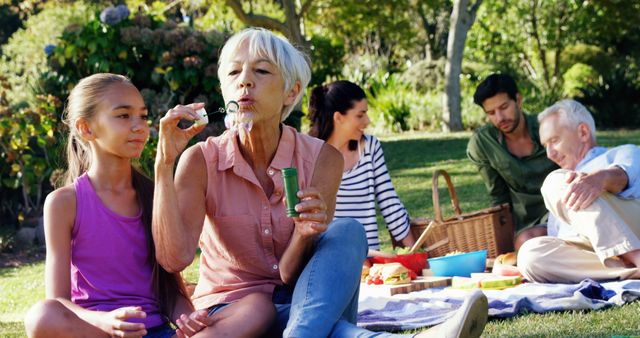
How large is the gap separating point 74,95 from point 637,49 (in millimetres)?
23971

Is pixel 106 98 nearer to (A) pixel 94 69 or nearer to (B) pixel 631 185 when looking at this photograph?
(B) pixel 631 185

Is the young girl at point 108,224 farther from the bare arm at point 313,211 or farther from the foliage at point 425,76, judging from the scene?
the foliage at point 425,76

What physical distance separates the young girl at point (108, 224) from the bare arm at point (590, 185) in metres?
2.28

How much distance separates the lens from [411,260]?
570cm

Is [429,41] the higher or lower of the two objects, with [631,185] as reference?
higher

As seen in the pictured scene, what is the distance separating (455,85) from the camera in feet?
55.1

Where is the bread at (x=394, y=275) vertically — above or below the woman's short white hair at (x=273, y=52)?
below

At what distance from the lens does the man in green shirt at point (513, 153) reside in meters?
6.20

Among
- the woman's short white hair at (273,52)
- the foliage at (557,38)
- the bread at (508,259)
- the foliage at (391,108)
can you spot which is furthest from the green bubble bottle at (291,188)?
the foliage at (557,38)

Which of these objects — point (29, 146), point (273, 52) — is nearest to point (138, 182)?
point (273, 52)

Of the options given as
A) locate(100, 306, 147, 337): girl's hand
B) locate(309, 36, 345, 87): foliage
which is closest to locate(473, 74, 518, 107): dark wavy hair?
locate(100, 306, 147, 337): girl's hand

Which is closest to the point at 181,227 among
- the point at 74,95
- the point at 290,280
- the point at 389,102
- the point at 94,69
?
the point at 290,280

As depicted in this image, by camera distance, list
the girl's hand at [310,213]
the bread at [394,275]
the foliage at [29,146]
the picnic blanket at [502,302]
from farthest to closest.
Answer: the foliage at [29,146], the bread at [394,275], the picnic blanket at [502,302], the girl's hand at [310,213]

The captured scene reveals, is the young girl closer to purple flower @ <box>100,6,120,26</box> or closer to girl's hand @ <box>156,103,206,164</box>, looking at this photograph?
girl's hand @ <box>156,103,206,164</box>
